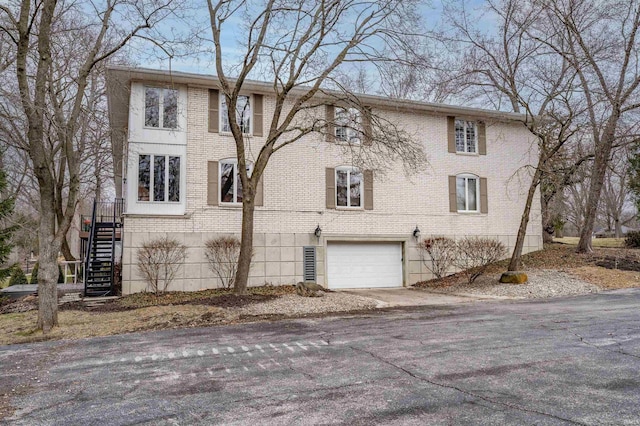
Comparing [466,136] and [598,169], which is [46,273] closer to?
[466,136]

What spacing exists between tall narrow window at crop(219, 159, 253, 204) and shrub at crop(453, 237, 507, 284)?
8495 mm

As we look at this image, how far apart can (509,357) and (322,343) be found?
8.73ft

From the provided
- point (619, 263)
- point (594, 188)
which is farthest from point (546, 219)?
point (619, 263)

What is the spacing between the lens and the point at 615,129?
61.9 ft

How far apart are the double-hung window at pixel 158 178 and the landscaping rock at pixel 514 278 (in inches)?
420

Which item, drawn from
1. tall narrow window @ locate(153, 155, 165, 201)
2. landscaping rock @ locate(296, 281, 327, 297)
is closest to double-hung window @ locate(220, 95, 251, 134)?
tall narrow window @ locate(153, 155, 165, 201)

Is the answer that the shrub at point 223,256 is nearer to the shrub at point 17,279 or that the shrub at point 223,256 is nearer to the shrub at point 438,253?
the shrub at point 438,253

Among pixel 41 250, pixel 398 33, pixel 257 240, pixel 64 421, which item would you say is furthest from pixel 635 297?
pixel 41 250

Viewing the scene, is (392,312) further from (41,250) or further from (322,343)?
(41,250)

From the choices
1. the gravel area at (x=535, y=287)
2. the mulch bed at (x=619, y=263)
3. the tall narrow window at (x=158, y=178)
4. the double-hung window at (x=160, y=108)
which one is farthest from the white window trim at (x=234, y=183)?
the mulch bed at (x=619, y=263)

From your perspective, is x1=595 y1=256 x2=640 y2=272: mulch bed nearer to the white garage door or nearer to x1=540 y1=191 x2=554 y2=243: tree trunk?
x1=540 y1=191 x2=554 y2=243: tree trunk

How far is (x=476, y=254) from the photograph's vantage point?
57.3 feet

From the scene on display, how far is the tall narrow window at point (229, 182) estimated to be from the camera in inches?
606

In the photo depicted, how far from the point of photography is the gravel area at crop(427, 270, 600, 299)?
44.7 feet
